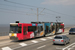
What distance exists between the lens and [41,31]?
3008 centimetres

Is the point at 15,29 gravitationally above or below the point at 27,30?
above

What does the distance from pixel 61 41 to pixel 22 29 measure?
24.9 feet

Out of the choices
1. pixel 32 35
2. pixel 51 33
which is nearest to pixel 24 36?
pixel 32 35

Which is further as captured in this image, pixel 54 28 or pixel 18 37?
pixel 54 28

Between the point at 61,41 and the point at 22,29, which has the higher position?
the point at 22,29

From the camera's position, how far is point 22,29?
2284 centimetres

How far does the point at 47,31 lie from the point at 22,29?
11.5 m

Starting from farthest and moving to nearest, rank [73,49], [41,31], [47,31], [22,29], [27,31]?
[47,31] → [41,31] → [27,31] → [22,29] → [73,49]

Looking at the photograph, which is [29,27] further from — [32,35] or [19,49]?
[19,49]

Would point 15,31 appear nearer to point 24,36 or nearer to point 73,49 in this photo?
point 24,36

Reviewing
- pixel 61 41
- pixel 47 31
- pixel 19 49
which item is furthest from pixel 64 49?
pixel 47 31

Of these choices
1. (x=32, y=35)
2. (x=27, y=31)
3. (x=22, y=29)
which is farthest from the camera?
(x=32, y=35)

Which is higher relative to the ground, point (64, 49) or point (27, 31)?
point (27, 31)

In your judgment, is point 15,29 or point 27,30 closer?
point 15,29
